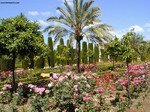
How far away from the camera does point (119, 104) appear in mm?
10273

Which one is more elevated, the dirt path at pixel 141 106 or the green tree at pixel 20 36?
the green tree at pixel 20 36

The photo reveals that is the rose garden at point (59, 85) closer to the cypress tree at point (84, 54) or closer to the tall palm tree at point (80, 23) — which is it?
the tall palm tree at point (80, 23)

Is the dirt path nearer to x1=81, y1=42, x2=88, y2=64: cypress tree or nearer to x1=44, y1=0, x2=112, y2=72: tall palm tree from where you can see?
x1=44, y1=0, x2=112, y2=72: tall palm tree

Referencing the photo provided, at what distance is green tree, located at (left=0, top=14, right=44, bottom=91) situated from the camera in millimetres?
14281

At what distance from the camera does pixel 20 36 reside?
14.2 metres

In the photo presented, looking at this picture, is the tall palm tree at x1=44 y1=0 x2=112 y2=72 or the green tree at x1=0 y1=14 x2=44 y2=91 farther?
the tall palm tree at x1=44 y1=0 x2=112 y2=72

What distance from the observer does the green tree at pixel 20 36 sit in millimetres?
14281

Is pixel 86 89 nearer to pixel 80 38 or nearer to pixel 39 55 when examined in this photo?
pixel 39 55

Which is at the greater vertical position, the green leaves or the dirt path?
the green leaves

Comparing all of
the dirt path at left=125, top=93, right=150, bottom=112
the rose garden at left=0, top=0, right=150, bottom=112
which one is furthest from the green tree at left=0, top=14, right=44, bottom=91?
the dirt path at left=125, top=93, right=150, bottom=112

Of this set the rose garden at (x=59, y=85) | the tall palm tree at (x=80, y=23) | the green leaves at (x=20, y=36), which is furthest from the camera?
the tall palm tree at (x=80, y=23)

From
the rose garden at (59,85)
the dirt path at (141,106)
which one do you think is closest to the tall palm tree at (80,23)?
the rose garden at (59,85)

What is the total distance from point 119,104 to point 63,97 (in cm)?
171

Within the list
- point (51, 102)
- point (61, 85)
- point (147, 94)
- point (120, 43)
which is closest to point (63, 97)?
point (61, 85)
